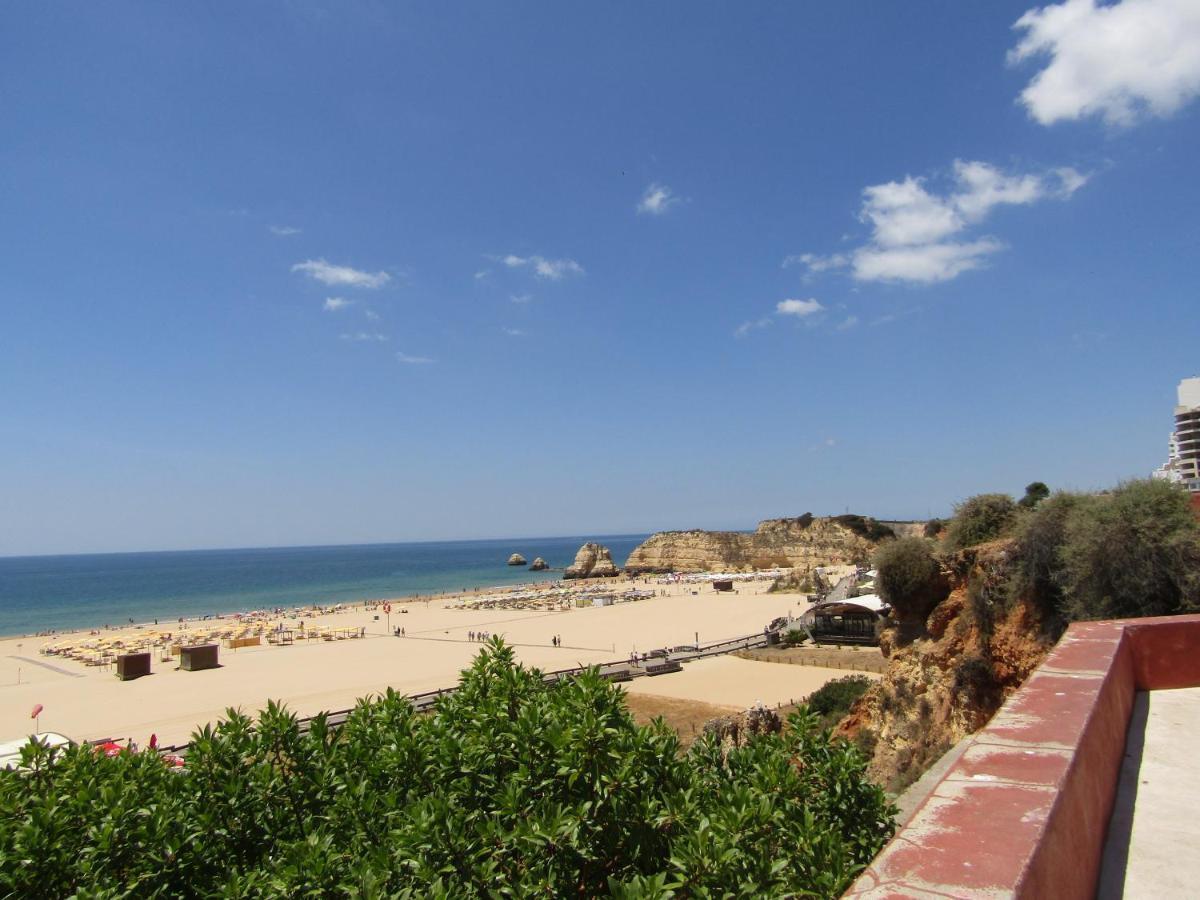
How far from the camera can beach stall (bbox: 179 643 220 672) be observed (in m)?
34.8

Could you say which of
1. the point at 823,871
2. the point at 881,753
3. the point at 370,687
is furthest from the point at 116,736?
the point at 823,871

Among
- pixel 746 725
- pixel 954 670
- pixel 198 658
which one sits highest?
pixel 954 670

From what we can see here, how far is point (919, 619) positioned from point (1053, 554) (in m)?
4.59

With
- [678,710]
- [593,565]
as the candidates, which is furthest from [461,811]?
[593,565]

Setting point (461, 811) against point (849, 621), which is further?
point (849, 621)

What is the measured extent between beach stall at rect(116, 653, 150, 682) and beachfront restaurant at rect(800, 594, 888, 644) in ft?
105

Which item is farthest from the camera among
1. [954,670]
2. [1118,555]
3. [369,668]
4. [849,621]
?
[369,668]

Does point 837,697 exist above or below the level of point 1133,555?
below

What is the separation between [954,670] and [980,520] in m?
4.09

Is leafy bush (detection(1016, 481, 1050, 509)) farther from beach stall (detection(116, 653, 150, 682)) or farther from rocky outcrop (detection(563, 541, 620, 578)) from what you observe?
rocky outcrop (detection(563, 541, 620, 578))

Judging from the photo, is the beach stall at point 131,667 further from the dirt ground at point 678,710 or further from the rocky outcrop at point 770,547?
the rocky outcrop at point 770,547

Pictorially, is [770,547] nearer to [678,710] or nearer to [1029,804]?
[678,710]

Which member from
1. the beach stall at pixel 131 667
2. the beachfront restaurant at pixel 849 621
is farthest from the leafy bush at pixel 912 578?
the beach stall at pixel 131 667

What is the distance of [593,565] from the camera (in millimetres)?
109375
